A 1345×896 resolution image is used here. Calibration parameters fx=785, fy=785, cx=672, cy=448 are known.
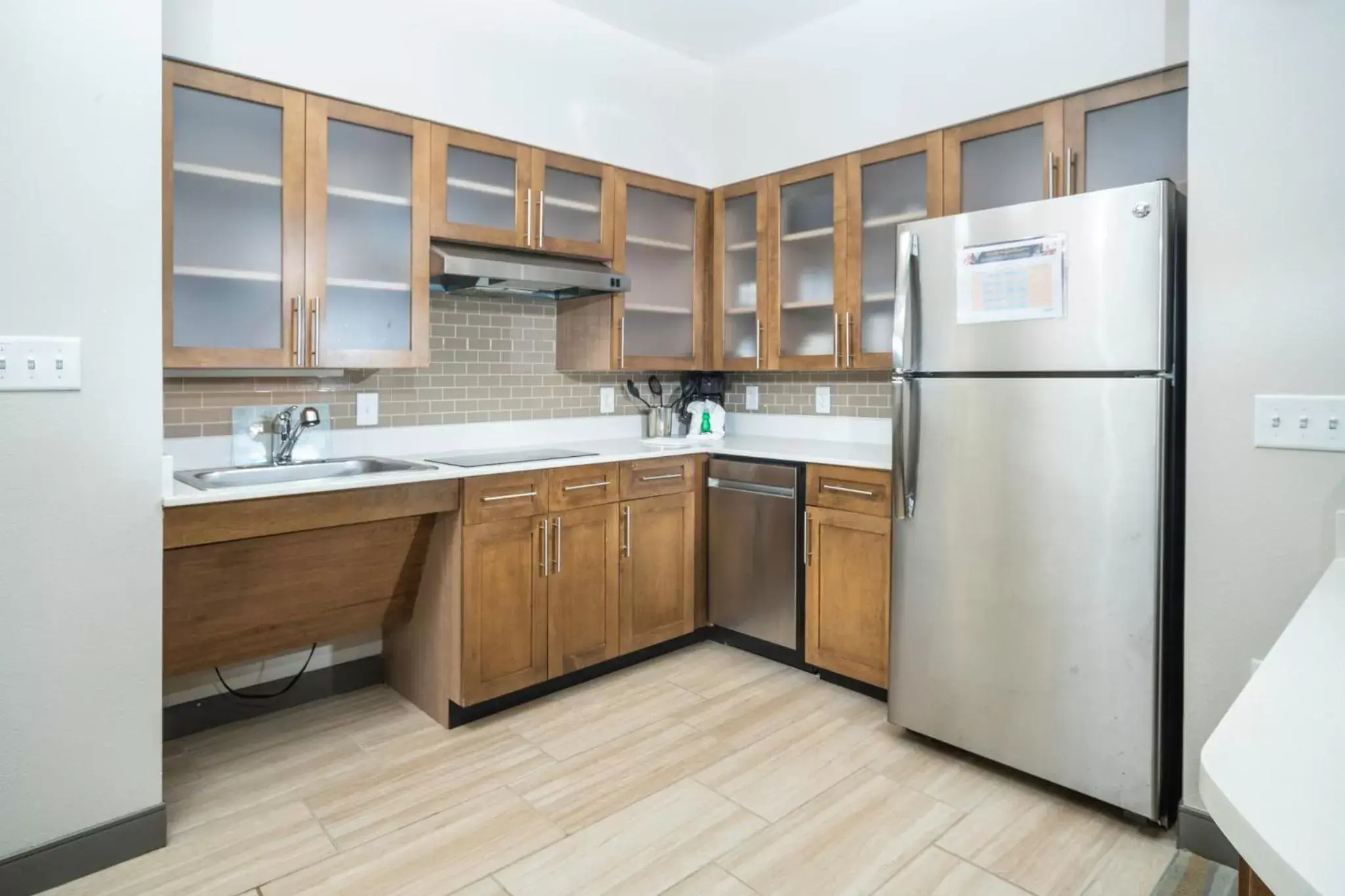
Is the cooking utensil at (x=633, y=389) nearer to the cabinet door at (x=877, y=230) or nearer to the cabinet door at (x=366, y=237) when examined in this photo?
the cabinet door at (x=877, y=230)

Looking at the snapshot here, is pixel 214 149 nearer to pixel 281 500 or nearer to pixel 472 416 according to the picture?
pixel 281 500

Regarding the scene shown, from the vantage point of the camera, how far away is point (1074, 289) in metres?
2.18

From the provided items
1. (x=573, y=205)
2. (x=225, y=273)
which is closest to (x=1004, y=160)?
(x=573, y=205)

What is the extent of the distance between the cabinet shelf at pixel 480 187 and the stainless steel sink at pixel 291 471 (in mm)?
1042

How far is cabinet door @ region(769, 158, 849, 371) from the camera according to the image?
3318mm

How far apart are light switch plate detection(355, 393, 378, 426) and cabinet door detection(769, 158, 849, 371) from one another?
173 centimetres

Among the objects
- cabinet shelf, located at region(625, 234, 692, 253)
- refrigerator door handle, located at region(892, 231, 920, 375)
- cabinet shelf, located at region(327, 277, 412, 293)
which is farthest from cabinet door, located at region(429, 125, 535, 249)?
refrigerator door handle, located at region(892, 231, 920, 375)

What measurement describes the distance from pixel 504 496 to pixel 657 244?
4.98ft

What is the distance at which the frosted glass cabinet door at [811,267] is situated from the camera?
10.9 feet

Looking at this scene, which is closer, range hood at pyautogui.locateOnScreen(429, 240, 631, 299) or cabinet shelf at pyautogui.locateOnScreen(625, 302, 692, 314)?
range hood at pyautogui.locateOnScreen(429, 240, 631, 299)

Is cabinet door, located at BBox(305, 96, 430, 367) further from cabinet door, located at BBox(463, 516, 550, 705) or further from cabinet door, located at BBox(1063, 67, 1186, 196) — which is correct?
cabinet door, located at BBox(1063, 67, 1186, 196)

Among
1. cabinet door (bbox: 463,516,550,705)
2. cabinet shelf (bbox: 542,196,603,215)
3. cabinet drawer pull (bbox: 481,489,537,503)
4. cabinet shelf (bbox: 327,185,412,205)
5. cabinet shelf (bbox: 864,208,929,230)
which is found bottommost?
cabinet door (bbox: 463,516,550,705)

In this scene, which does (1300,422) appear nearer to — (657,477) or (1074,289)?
(1074,289)

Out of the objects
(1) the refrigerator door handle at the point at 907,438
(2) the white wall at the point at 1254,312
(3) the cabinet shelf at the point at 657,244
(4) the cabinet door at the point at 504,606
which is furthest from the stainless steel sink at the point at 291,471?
(2) the white wall at the point at 1254,312
